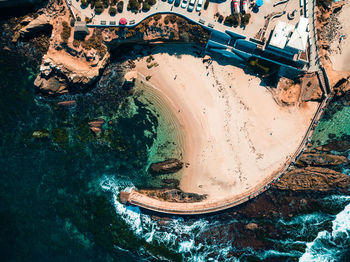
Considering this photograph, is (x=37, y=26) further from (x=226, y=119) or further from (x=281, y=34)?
(x=281, y=34)

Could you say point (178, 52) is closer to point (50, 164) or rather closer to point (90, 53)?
point (90, 53)

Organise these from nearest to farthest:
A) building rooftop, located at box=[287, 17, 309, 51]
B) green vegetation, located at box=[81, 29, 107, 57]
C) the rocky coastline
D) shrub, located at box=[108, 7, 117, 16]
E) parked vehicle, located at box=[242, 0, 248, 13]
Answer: building rooftop, located at box=[287, 17, 309, 51] → parked vehicle, located at box=[242, 0, 248, 13] → shrub, located at box=[108, 7, 117, 16] → green vegetation, located at box=[81, 29, 107, 57] → the rocky coastline

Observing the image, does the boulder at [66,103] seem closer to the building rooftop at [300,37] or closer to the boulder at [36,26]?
the boulder at [36,26]

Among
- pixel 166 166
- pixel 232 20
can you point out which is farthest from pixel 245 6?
pixel 166 166

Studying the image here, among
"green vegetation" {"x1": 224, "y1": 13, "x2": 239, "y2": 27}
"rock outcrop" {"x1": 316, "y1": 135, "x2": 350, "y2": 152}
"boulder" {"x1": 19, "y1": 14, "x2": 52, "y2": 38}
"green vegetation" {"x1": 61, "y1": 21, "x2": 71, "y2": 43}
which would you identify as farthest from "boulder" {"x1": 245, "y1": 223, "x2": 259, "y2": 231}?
"boulder" {"x1": 19, "y1": 14, "x2": 52, "y2": 38}

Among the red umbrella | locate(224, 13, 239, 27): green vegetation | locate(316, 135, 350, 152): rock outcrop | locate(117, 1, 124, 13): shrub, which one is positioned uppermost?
locate(224, 13, 239, 27): green vegetation

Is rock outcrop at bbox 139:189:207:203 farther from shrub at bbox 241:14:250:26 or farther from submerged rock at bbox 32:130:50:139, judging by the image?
shrub at bbox 241:14:250:26

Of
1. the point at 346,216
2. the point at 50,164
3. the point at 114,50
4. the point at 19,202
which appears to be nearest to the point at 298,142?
the point at 346,216
